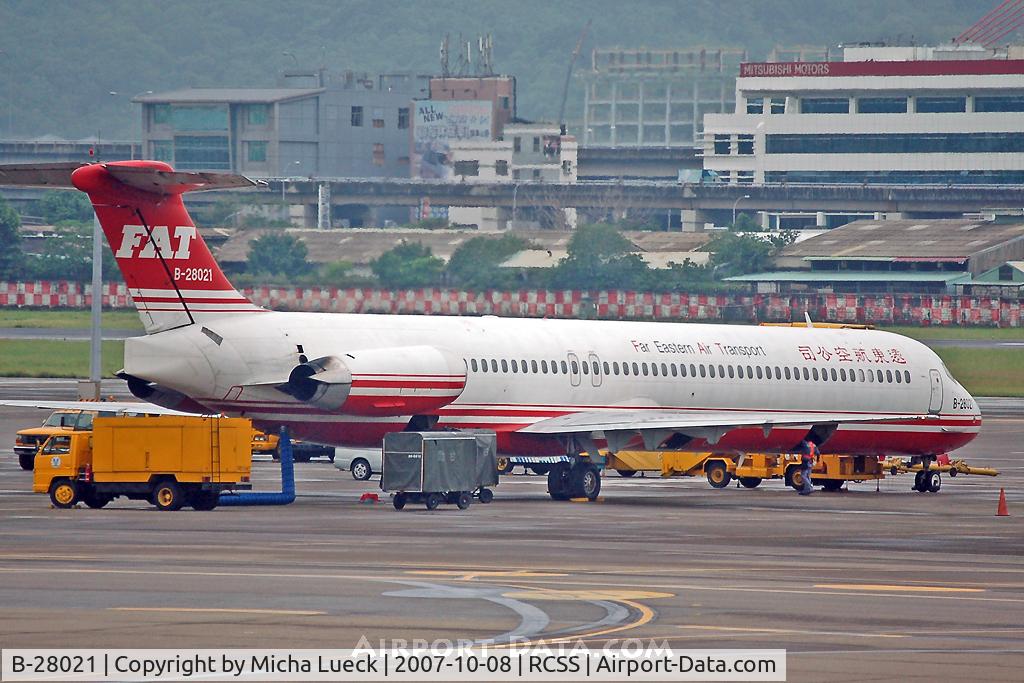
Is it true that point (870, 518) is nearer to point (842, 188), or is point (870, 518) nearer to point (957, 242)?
point (957, 242)

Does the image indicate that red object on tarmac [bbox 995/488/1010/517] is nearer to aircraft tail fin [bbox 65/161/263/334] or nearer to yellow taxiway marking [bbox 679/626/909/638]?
aircraft tail fin [bbox 65/161/263/334]

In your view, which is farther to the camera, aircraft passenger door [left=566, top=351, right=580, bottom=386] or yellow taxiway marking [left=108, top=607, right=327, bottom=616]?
aircraft passenger door [left=566, top=351, right=580, bottom=386]

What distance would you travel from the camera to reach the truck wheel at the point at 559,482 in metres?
44.9

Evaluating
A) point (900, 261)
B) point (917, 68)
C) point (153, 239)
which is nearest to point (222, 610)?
point (153, 239)

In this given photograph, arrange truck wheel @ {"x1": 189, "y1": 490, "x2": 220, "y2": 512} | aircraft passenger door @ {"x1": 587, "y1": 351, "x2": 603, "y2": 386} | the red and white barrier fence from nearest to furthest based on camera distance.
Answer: truck wheel @ {"x1": 189, "y1": 490, "x2": 220, "y2": 512}
aircraft passenger door @ {"x1": 587, "y1": 351, "x2": 603, "y2": 386}
the red and white barrier fence

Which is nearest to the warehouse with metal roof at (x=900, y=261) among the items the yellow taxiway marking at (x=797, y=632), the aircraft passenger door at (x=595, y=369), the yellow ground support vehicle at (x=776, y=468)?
the yellow ground support vehicle at (x=776, y=468)

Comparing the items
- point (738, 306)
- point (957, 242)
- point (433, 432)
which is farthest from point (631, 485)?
point (957, 242)

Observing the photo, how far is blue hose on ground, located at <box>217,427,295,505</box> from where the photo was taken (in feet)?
133

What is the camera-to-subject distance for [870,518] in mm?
39875

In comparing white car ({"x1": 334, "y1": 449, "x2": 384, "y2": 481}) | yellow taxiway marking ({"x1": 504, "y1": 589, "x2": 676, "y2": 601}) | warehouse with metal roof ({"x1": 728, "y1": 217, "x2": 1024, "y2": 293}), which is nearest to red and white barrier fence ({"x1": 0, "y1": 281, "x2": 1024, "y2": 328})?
warehouse with metal roof ({"x1": 728, "y1": 217, "x2": 1024, "y2": 293})

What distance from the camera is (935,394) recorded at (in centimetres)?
→ 5331

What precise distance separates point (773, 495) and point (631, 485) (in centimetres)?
448

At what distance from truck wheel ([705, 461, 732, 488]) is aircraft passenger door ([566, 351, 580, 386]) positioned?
24.4 feet

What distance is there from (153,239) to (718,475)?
1875cm
